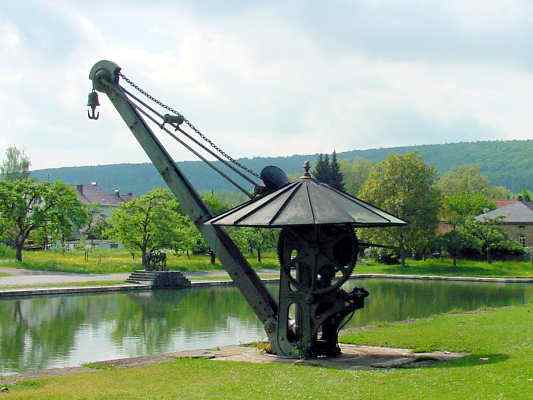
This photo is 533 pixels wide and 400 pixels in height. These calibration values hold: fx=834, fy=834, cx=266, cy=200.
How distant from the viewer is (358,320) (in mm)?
27406

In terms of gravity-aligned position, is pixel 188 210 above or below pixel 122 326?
above

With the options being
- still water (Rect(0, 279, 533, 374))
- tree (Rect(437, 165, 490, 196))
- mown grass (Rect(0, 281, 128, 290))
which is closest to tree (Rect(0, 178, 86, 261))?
mown grass (Rect(0, 281, 128, 290))

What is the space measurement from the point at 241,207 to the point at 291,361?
3174 millimetres

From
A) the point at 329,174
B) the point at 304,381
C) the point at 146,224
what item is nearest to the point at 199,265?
the point at 146,224

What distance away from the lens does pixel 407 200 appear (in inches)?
2452

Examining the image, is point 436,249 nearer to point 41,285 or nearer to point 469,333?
point 41,285

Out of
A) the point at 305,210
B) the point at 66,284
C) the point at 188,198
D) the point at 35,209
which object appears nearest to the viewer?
the point at 305,210

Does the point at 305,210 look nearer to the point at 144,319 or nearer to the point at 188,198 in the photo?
the point at 188,198

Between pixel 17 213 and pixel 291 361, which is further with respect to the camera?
pixel 17 213

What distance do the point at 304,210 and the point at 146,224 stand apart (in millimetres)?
36268

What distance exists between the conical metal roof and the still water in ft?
18.7

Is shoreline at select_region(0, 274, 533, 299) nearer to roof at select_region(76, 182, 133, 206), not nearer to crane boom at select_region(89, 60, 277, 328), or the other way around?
crane boom at select_region(89, 60, 277, 328)

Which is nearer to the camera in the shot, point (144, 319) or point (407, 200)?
point (144, 319)

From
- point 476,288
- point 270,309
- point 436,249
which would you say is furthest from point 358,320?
point 436,249
